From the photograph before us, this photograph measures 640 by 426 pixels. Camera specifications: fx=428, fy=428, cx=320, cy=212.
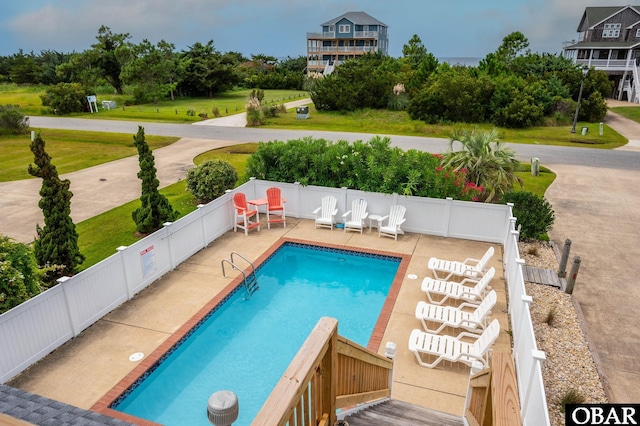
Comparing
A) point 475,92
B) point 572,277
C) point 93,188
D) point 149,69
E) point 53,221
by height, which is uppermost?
point 149,69

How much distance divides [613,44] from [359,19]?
122 feet

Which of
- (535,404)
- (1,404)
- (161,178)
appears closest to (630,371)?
(535,404)

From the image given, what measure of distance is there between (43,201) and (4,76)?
77.9 m

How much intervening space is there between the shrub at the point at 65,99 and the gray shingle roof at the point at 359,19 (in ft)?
143

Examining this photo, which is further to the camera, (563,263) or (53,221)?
(563,263)

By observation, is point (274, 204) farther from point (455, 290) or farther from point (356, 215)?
point (455, 290)

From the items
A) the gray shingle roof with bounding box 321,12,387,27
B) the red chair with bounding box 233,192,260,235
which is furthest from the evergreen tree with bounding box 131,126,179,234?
the gray shingle roof with bounding box 321,12,387,27

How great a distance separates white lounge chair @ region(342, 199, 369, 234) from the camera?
41.3ft

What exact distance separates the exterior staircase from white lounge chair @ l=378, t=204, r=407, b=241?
6.85 m

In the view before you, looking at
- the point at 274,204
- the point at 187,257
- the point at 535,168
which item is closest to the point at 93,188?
the point at 274,204

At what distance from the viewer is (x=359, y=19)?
7119cm

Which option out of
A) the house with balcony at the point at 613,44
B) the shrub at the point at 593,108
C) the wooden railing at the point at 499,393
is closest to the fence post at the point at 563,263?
the wooden railing at the point at 499,393

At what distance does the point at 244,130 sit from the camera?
3038 cm

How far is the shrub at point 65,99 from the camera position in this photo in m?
39.1
